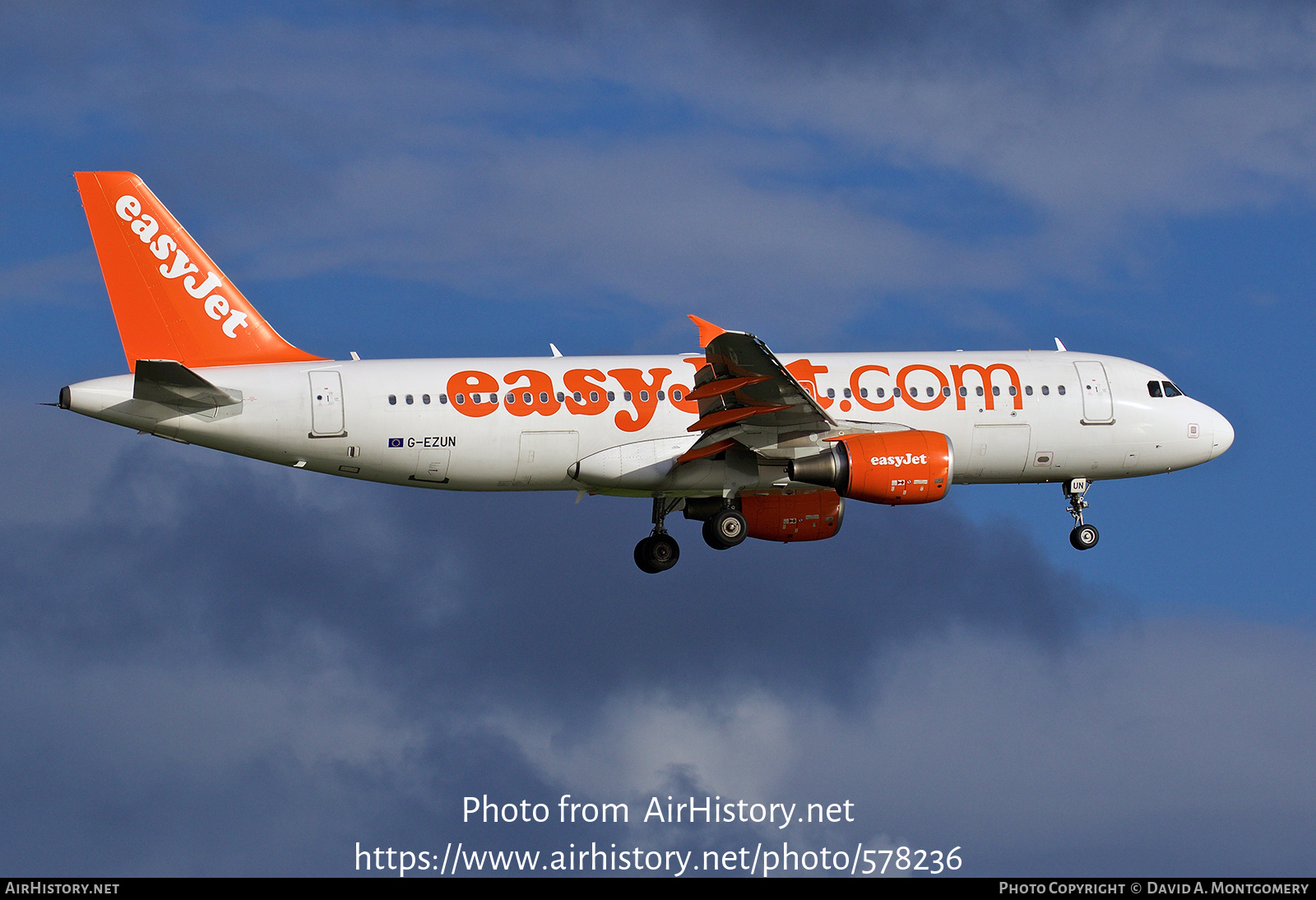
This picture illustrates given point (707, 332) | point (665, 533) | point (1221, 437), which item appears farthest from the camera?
point (1221, 437)

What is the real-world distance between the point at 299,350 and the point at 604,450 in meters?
9.24

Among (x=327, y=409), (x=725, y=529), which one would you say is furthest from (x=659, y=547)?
(x=327, y=409)

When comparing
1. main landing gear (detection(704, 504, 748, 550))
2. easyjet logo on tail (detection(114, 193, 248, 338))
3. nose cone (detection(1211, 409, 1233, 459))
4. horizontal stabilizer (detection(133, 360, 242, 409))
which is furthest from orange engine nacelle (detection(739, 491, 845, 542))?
easyjet logo on tail (detection(114, 193, 248, 338))

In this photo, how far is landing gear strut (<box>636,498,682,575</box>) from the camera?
46.7m

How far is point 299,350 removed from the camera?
45.2 metres

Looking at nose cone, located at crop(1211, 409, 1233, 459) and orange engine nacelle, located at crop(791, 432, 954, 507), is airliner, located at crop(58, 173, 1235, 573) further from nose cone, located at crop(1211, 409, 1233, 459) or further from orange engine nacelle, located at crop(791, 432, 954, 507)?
nose cone, located at crop(1211, 409, 1233, 459)

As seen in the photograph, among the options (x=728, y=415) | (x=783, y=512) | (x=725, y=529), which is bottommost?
(x=725, y=529)

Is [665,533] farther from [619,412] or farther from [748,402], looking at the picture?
[748,402]

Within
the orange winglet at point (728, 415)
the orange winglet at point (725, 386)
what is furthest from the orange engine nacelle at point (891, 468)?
the orange winglet at point (725, 386)

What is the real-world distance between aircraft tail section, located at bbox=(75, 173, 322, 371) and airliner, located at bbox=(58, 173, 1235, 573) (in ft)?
0.15

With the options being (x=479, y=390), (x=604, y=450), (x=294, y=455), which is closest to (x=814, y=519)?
(x=604, y=450)

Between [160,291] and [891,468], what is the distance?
20.5 metres

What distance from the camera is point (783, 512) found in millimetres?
46406
